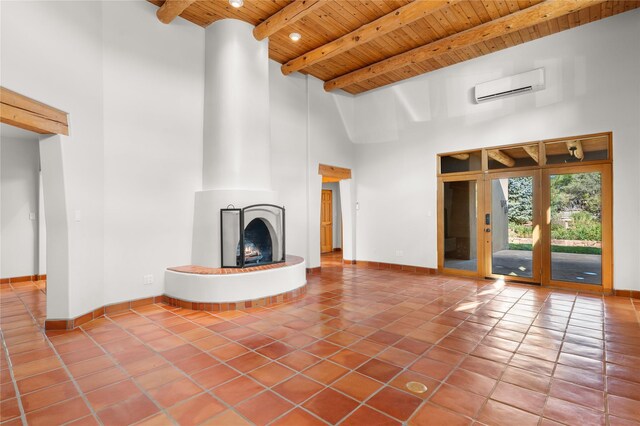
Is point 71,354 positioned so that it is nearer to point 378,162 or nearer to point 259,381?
point 259,381

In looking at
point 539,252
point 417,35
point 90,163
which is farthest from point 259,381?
point 417,35

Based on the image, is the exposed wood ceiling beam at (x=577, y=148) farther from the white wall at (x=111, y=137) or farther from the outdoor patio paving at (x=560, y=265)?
the white wall at (x=111, y=137)

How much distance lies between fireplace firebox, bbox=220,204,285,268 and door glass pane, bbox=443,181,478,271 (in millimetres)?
3374

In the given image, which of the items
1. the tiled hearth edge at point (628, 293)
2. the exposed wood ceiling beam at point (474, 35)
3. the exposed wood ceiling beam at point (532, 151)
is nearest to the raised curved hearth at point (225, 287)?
the exposed wood ceiling beam at point (474, 35)

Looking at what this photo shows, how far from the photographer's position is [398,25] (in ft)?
14.6

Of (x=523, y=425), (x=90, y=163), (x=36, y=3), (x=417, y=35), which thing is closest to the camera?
(x=523, y=425)

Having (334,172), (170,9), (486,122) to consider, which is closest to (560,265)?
(486,122)

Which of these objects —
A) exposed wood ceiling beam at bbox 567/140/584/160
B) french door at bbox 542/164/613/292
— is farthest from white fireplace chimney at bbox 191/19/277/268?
exposed wood ceiling beam at bbox 567/140/584/160

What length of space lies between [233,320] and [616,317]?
4.40 m

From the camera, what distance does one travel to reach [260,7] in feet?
14.2

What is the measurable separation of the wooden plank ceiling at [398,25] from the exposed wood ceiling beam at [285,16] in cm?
1

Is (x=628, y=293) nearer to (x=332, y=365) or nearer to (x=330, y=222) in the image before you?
(x=332, y=365)

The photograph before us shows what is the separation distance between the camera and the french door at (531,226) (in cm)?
480

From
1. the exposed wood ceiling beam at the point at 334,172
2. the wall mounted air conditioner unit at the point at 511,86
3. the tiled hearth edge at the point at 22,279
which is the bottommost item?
the tiled hearth edge at the point at 22,279
